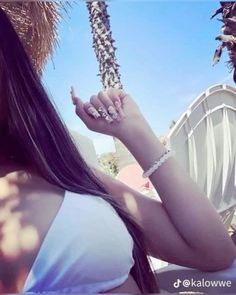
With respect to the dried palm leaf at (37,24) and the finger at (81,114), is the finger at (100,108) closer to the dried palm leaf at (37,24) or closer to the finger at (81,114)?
the finger at (81,114)

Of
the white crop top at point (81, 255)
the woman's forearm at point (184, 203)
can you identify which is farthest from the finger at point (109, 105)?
the white crop top at point (81, 255)

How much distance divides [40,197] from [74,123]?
0.32 meters

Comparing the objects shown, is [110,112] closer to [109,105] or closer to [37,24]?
[109,105]

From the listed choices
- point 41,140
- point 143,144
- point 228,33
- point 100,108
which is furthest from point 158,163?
point 228,33

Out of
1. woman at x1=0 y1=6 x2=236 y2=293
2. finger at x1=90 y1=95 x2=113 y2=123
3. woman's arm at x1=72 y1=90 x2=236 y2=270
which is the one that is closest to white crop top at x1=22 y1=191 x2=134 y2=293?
woman at x1=0 y1=6 x2=236 y2=293

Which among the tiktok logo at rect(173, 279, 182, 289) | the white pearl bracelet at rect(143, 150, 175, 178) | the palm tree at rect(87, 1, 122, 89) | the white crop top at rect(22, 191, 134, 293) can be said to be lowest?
the tiktok logo at rect(173, 279, 182, 289)

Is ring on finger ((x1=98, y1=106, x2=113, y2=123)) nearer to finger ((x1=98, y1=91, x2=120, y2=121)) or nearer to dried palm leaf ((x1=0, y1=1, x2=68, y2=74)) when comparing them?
finger ((x1=98, y1=91, x2=120, y2=121))

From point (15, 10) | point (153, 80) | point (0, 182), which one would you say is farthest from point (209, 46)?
point (0, 182)

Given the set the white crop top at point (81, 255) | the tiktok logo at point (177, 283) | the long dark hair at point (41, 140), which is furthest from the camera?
the tiktok logo at point (177, 283)

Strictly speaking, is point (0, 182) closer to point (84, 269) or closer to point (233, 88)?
point (84, 269)

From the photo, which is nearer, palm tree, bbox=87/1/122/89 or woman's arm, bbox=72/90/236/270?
woman's arm, bbox=72/90/236/270

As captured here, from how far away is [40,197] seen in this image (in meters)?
1.74

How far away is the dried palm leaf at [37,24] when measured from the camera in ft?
6.24

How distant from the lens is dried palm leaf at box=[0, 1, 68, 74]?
1903 mm
